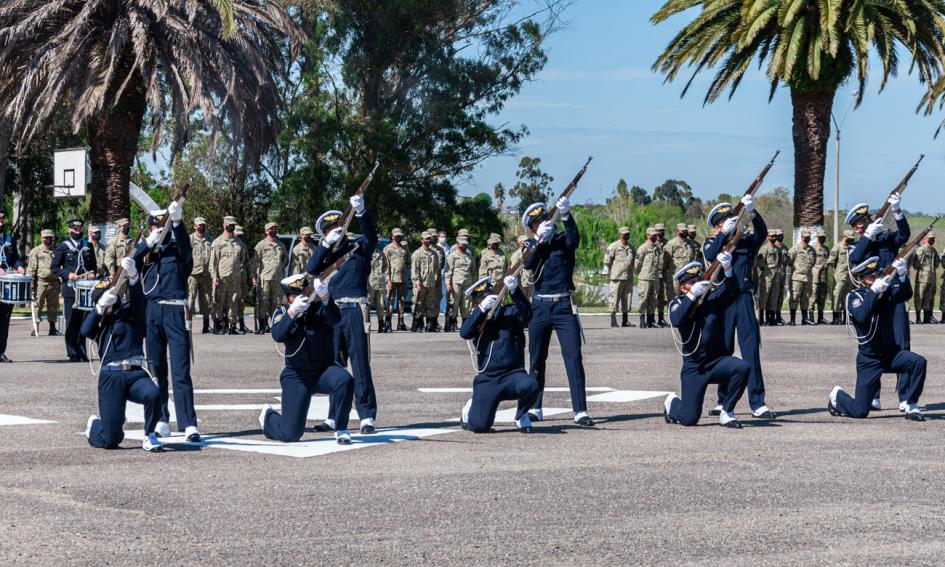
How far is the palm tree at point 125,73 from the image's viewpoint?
26.9 m

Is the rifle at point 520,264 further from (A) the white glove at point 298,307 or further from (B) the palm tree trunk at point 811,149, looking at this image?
(B) the palm tree trunk at point 811,149

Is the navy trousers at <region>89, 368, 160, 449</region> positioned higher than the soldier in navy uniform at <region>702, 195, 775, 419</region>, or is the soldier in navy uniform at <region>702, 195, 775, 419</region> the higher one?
the soldier in navy uniform at <region>702, 195, 775, 419</region>

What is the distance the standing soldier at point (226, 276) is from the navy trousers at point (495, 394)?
13.5 m

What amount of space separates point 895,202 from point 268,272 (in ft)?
44.7

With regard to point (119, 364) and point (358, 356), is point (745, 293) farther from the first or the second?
point (119, 364)

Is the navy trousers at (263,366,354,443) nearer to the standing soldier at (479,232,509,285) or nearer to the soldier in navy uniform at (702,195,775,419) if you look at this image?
the soldier in navy uniform at (702,195,775,419)

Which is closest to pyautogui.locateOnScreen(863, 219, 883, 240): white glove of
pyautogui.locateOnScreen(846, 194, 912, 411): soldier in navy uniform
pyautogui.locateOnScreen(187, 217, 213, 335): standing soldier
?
pyautogui.locateOnScreen(846, 194, 912, 411): soldier in navy uniform

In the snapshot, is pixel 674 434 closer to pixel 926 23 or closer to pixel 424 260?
pixel 424 260

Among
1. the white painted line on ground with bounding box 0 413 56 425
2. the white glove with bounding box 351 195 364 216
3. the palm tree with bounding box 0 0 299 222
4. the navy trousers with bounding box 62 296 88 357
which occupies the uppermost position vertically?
the palm tree with bounding box 0 0 299 222

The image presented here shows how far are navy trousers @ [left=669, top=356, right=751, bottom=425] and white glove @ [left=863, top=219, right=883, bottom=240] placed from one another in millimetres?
2433

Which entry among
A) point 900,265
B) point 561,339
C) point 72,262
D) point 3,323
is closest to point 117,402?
point 561,339

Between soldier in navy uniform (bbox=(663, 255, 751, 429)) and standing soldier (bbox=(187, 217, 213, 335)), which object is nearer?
soldier in navy uniform (bbox=(663, 255, 751, 429))

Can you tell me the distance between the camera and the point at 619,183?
253 feet

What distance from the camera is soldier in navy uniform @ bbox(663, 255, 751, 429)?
11.8 metres
